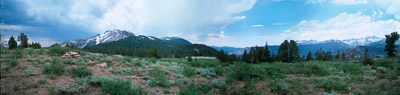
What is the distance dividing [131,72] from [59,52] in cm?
764

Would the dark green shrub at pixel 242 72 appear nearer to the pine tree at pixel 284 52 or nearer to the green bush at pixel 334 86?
the green bush at pixel 334 86

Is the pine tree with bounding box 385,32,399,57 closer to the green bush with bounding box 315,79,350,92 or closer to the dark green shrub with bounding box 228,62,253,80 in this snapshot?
the green bush with bounding box 315,79,350,92

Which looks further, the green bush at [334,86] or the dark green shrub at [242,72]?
the dark green shrub at [242,72]

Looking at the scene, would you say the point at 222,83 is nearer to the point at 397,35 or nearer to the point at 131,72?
the point at 131,72

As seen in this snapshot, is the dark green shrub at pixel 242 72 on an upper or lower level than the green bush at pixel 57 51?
lower

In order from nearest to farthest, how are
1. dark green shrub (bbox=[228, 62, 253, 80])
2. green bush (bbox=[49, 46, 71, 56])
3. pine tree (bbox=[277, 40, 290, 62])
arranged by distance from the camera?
dark green shrub (bbox=[228, 62, 253, 80]) → green bush (bbox=[49, 46, 71, 56]) → pine tree (bbox=[277, 40, 290, 62])

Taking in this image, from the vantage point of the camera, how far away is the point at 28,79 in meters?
6.13

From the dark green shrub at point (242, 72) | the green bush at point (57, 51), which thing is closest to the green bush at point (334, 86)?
the dark green shrub at point (242, 72)

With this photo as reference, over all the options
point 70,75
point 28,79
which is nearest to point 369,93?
point 70,75

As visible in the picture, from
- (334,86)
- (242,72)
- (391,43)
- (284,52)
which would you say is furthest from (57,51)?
(391,43)

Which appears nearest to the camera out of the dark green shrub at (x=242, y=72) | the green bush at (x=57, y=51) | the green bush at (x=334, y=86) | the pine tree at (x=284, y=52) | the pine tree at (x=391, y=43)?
the green bush at (x=334, y=86)

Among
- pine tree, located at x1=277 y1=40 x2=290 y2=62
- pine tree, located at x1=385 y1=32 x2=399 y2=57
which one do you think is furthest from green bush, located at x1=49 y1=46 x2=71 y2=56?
pine tree, located at x1=385 y1=32 x2=399 y2=57

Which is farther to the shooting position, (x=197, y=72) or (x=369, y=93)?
(x=197, y=72)

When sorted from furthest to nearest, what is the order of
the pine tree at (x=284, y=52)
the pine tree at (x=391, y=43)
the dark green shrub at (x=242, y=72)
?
1. the pine tree at (x=284, y=52)
2. the pine tree at (x=391, y=43)
3. the dark green shrub at (x=242, y=72)
